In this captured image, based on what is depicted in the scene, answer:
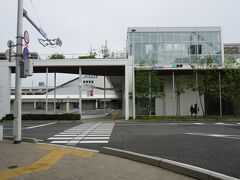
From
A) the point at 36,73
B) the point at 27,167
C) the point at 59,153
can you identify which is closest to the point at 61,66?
the point at 36,73

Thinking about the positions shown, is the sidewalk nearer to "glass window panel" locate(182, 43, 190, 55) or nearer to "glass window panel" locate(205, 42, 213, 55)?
"glass window panel" locate(182, 43, 190, 55)

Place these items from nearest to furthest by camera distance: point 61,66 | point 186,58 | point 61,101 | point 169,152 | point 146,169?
point 146,169 < point 169,152 < point 61,66 < point 186,58 < point 61,101

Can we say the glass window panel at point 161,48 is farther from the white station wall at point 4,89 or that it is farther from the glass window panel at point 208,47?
the white station wall at point 4,89

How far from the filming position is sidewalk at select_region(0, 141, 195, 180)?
4909mm

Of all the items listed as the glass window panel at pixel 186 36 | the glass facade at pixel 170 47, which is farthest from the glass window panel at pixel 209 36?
the glass window panel at pixel 186 36

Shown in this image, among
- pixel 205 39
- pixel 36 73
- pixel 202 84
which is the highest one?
pixel 205 39

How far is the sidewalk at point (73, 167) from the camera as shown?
491 centimetres

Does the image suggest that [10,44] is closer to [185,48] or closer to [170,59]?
[170,59]

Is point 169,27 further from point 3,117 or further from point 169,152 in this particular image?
point 169,152

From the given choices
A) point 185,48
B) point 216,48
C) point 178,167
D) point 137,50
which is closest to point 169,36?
point 185,48

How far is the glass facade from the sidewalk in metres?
30.0

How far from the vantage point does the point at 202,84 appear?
87.3 ft

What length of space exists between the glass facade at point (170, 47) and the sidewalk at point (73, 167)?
2999 cm

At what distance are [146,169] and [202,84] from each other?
23.2 meters
